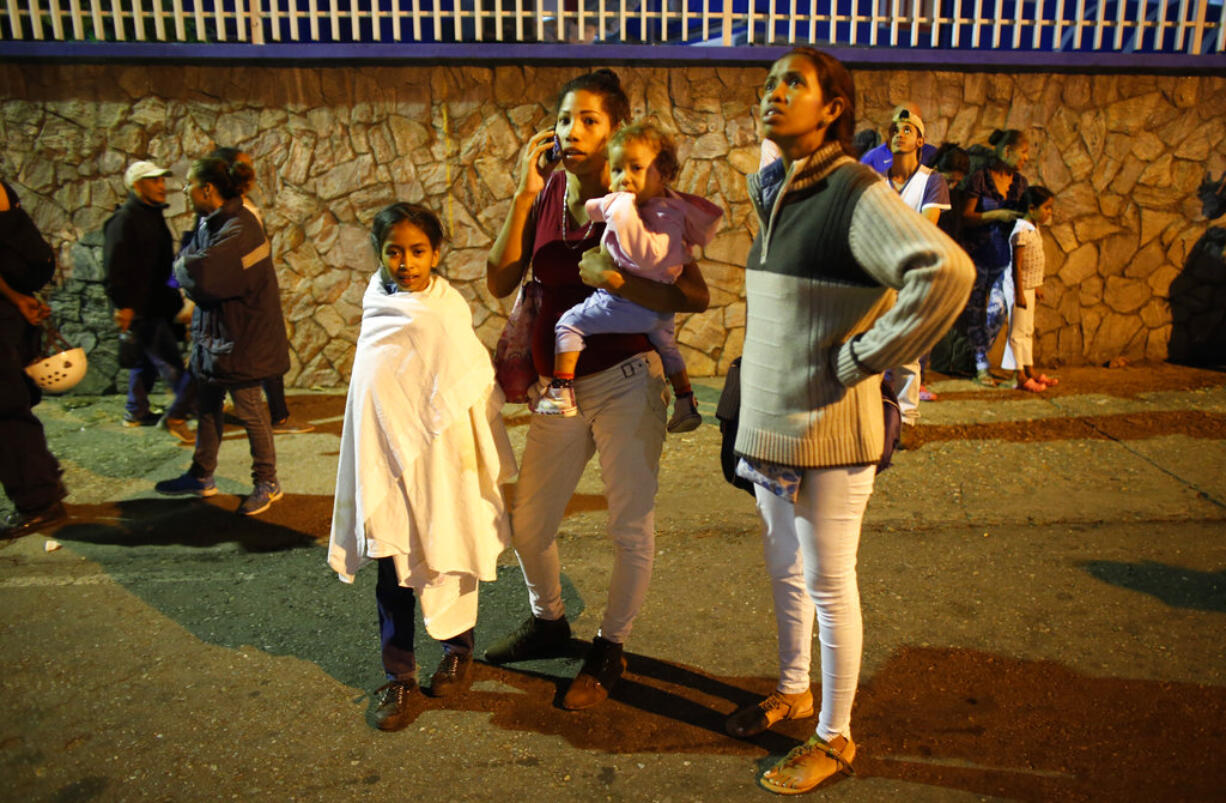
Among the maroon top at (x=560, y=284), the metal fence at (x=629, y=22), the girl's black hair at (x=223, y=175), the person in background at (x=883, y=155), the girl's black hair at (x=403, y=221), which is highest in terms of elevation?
the metal fence at (x=629, y=22)

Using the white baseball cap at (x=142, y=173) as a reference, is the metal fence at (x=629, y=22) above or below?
above

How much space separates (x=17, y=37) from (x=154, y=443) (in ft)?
11.7

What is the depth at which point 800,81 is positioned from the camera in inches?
95.4

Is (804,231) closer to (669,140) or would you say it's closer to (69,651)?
(669,140)

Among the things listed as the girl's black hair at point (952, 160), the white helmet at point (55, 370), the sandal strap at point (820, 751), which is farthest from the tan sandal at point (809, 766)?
the girl's black hair at point (952, 160)

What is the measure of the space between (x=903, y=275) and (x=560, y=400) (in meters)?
1.20

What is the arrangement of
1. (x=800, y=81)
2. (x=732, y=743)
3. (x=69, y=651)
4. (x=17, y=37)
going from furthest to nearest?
(x=17, y=37) < (x=69, y=651) < (x=732, y=743) < (x=800, y=81)

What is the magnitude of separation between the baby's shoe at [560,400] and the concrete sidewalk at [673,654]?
1048 millimetres

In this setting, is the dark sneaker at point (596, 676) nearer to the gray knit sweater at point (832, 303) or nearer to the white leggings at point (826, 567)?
the white leggings at point (826, 567)

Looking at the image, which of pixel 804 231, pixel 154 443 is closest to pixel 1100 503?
pixel 804 231

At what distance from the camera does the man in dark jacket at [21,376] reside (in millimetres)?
4535

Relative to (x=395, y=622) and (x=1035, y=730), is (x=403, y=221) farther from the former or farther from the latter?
(x=1035, y=730)

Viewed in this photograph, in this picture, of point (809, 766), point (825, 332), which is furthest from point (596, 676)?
point (825, 332)

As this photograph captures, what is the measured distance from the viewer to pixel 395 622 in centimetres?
311
